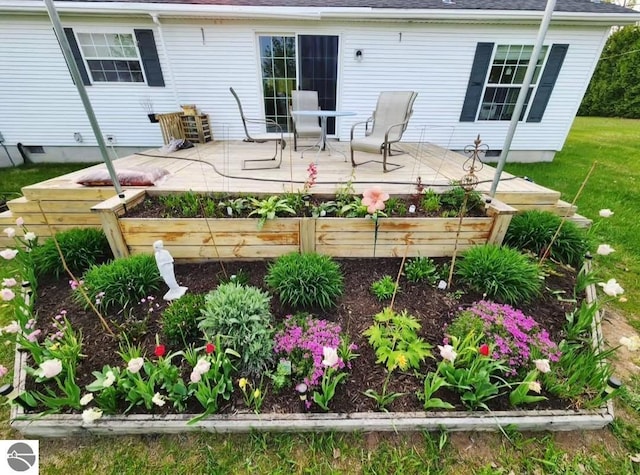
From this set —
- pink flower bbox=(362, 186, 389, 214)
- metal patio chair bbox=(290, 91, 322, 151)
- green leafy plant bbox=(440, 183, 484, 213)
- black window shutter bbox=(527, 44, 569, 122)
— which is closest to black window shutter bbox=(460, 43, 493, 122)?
black window shutter bbox=(527, 44, 569, 122)

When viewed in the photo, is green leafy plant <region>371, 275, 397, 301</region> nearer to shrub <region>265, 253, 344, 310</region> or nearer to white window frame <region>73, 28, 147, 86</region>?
shrub <region>265, 253, 344, 310</region>

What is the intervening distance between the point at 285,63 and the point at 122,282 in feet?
15.6

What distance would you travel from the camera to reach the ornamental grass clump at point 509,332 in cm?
152

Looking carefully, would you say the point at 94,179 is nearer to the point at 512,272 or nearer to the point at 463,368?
the point at 463,368

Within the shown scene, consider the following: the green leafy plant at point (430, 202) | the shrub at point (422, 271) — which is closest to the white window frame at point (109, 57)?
the green leafy plant at point (430, 202)

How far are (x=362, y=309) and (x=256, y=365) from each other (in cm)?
79

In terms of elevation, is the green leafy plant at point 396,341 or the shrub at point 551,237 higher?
the shrub at point 551,237

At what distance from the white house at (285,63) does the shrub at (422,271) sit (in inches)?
156

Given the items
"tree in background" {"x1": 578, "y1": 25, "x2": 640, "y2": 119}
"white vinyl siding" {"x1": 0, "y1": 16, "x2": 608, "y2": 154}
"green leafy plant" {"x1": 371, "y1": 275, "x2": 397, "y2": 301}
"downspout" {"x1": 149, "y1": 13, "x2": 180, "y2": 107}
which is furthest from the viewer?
"tree in background" {"x1": 578, "y1": 25, "x2": 640, "y2": 119}

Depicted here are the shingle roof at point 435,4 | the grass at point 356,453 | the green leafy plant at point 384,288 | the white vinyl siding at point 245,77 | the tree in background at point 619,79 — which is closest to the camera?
the grass at point 356,453

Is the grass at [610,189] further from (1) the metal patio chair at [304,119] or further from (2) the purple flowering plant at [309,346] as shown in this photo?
(1) the metal patio chair at [304,119]

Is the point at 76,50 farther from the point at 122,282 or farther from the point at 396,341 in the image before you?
the point at 396,341

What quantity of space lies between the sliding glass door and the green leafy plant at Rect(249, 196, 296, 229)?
152 inches

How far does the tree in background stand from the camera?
1131cm
